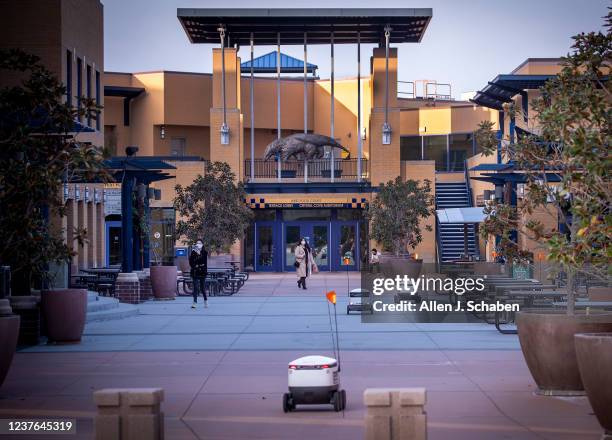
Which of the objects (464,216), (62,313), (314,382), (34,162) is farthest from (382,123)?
(314,382)

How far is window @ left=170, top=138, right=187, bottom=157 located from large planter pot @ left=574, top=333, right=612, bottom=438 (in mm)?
53196

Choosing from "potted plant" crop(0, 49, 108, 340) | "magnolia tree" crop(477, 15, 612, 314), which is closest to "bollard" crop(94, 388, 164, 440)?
"magnolia tree" crop(477, 15, 612, 314)

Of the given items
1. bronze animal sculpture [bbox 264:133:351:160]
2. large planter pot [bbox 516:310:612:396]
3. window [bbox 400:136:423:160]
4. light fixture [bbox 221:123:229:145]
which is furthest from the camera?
window [bbox 400:136:423:160]

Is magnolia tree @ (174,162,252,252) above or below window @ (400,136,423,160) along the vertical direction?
below

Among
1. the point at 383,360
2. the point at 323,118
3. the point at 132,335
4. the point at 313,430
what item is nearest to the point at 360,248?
the point at 323,118

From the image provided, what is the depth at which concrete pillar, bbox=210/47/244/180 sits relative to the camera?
5584 cm

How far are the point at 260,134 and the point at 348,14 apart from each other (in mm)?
12387

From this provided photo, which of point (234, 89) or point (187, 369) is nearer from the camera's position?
point (187, 369)

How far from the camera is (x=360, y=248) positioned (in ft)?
190

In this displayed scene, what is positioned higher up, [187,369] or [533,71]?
[533,71]

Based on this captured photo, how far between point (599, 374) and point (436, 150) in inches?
2164

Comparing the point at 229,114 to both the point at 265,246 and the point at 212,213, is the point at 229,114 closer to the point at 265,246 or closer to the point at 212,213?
the point at 265,246

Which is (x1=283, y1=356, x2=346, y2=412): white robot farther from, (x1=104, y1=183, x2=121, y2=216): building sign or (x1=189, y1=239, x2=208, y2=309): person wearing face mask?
(x1=104, y1=183, x2=121, y2=216): building sign

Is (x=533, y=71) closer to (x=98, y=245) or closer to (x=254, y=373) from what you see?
(x=98, y=245)
